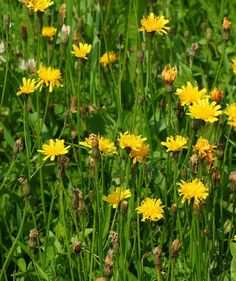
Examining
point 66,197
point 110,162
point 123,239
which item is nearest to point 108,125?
point 110,162

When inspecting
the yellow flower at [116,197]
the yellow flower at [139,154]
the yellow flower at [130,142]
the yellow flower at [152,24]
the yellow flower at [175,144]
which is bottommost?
the yellow flower at [116,197]

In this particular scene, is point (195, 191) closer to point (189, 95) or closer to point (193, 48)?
point (189, 95)

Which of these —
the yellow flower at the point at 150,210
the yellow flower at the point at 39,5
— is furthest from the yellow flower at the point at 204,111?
the yellow flower at the point at 39,5

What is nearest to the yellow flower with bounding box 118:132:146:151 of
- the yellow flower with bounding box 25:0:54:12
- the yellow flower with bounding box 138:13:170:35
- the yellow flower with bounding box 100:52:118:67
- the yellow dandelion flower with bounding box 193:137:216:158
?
the yellow dandelion flower with bounding box 193:137:216:158

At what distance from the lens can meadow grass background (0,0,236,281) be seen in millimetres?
1661

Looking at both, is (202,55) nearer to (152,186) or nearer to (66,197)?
(152,186)

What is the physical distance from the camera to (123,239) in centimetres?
170

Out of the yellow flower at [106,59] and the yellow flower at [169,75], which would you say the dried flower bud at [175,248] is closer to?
the yellow flower at [169,75]

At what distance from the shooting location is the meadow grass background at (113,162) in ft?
5.45

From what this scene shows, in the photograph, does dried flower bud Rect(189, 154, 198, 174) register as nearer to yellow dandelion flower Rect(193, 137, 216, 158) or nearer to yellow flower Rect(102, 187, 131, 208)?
yellow dandelion flower Rect(193, 137, 216, 158)

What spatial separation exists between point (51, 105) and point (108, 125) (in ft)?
0.82

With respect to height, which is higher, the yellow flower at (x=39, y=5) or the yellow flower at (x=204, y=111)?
the yellow flower at (x=39, y=5)


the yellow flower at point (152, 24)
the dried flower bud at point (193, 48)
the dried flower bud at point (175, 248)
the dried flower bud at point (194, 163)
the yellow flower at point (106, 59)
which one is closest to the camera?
the dried flower bud at point (175, 248)

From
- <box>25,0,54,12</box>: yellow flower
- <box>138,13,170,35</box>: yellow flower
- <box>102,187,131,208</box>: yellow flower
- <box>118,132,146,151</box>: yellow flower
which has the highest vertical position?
<box>25,0,54,12</box>: yellow flower
